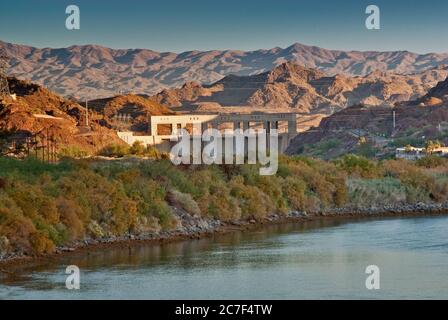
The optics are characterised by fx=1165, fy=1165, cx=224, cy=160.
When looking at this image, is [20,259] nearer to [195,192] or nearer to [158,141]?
[195,192]

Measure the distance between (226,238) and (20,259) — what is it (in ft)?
39.5

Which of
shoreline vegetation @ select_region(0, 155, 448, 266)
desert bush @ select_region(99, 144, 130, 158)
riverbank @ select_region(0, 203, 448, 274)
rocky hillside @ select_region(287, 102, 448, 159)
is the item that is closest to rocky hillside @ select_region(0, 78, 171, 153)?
desert bush @ select_region(99, 144, 130, 158)

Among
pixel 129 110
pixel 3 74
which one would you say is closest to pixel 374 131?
pixel 129 110

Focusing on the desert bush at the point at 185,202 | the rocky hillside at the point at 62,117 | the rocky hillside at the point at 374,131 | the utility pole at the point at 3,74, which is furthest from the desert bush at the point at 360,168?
the rocky hillside at the point at 374,131

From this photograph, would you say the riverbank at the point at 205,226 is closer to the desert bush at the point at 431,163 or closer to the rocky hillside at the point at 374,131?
the desert bush at the point at 431,163

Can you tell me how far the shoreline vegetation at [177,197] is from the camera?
41.6 meters

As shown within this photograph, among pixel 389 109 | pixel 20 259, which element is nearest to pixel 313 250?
pixel 20 259

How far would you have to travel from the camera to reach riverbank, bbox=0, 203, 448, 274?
40.1 metres

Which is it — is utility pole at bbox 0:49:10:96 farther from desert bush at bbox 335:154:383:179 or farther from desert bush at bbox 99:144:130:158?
desert bush at bbox 335:154:383:179

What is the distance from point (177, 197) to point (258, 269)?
50.8ft

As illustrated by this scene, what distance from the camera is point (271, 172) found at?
6347 centimetres

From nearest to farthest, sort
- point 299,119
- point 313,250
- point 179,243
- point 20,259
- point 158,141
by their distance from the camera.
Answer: point 20,259, point 313,250, point 179,243, point 158,141, point 299,119

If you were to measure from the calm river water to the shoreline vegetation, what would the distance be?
1.63 metres

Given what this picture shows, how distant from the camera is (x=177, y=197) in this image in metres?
52.0
